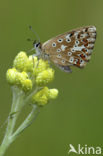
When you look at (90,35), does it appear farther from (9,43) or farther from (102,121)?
(9,43)

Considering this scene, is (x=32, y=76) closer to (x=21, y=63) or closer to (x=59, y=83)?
(x=21, y=63)

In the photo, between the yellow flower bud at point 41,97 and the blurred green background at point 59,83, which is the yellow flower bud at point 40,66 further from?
the blurred green background at point 59,83

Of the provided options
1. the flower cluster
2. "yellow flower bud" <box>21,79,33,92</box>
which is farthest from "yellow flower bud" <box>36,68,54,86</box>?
"yellow flower bud" <box>21,79,33,92</box>

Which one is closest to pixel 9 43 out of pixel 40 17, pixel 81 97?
pixel 40 17

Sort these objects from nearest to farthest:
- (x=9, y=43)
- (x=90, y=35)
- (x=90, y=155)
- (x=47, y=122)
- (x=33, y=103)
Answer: (x=33, y=103) < (x=90, y=35) < (x=90, y=155) < (x=47, y=122) < (x=9, y=43)

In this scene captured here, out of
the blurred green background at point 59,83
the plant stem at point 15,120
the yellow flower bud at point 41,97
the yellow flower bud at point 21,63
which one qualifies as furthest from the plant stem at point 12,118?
the blurred green background at point 59,83

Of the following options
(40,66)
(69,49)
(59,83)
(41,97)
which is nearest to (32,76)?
(40,66)
